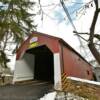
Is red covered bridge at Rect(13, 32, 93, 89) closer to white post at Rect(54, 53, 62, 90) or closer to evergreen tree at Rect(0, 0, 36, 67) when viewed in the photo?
white post at Rect(54, 53, 62, 90)

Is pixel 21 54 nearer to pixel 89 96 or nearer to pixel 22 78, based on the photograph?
pixel 22 78

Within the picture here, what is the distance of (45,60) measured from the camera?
1986 centimetres

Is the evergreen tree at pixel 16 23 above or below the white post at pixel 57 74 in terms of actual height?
above

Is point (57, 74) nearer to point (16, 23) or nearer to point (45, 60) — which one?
point (45, 60)

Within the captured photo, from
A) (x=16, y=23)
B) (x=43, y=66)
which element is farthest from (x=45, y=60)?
(x=16, y=23)

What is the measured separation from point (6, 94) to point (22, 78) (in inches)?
237

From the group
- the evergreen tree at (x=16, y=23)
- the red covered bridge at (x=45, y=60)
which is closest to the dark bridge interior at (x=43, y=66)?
the red covered bridge at (x=45, y=60)

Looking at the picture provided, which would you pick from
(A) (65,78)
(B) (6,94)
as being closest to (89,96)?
(A) (65,78)

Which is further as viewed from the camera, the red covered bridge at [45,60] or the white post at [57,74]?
the red covered bridge at [45,60]

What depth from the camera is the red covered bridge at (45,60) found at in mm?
13704

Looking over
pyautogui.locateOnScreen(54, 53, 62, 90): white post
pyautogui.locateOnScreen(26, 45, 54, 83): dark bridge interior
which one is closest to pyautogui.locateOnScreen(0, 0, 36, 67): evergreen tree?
pyautogui.locateOnScreen(26, 45, 54, 83): dark bridge interior

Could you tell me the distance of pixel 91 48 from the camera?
202 inches

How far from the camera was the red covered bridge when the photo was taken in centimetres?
1370

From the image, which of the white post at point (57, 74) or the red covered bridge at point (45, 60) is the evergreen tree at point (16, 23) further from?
the white post at point (57, 74)
